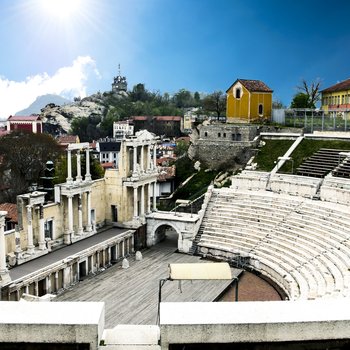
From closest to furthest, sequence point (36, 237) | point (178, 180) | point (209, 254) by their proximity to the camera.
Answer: point (36, 237) → point (209, 254) → point (178, 180)

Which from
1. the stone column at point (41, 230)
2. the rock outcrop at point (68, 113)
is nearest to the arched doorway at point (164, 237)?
the stone column at point (41, 230)

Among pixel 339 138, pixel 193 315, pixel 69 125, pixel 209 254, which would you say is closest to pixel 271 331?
pixel 193 315

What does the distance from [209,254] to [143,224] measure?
4.92m

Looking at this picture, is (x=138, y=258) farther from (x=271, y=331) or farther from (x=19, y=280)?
(x=271, y=331)

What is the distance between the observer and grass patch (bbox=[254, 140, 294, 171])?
33.8m

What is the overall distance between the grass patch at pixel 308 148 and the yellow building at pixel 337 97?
10346 millimetres

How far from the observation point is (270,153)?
118ft

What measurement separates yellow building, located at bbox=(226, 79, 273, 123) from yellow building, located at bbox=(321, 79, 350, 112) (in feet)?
18.6

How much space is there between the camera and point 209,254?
2625 centimetres

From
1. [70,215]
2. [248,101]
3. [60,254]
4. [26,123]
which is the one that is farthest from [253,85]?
[26,123]

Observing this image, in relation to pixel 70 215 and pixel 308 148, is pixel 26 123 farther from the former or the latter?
pixel 70 215

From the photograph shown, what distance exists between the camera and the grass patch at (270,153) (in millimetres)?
33841

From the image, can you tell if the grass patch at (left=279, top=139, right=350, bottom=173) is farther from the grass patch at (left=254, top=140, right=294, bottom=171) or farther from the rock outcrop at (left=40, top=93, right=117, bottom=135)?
the rock outcrop at (left=40, top=93, right=117, bottom=135)

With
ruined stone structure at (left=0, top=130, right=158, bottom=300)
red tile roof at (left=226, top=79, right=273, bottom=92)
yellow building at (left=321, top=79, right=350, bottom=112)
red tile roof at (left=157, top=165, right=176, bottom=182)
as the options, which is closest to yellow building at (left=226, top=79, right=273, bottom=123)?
red tile roof at (left=226, top=79, right=273, bottom=92)
